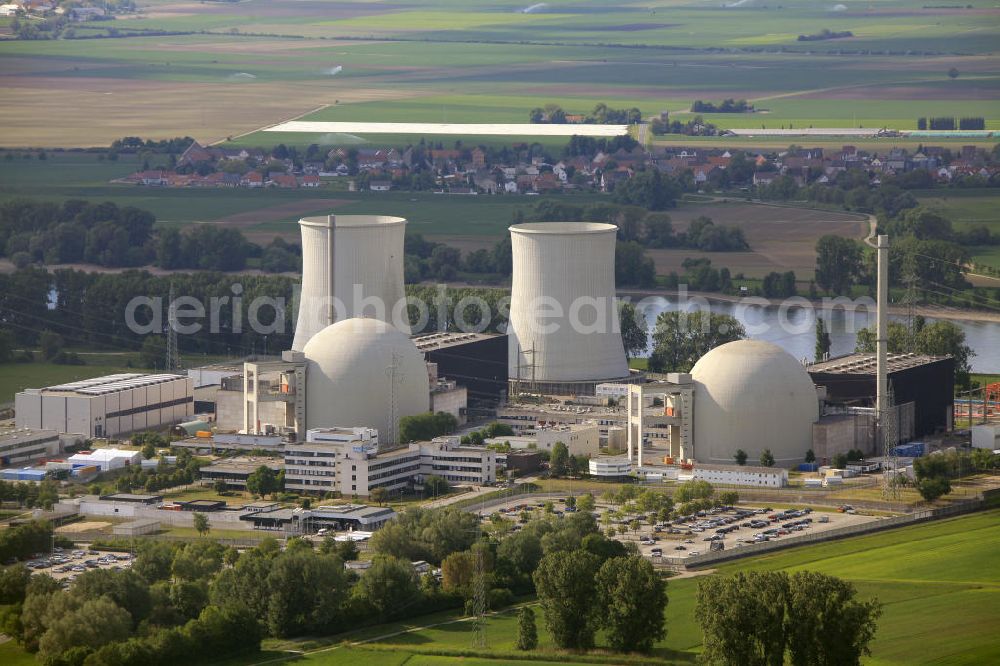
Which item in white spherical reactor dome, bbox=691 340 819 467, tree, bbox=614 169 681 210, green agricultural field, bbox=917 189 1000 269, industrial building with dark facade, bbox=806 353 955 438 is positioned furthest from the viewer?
tree, bbox=614 169 681 210

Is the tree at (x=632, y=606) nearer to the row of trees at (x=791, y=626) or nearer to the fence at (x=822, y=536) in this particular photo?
the row of trees at (x=791, y=626)

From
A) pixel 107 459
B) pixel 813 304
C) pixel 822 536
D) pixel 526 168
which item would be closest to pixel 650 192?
pixel 526 168

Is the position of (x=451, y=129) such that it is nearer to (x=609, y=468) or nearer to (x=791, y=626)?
(x=609, y=468)

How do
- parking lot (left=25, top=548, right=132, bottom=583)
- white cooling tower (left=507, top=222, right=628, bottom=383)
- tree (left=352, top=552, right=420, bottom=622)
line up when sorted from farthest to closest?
1. white cooling tower (left=507, top=222, right=628, bottom=383)
2. parking lot (left=25, top=548, right=132, bottom=583)
3. tree (left=352, top=552, right=420, bottom=622)

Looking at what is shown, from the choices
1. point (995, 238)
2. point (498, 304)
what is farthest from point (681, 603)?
point (995, 238)

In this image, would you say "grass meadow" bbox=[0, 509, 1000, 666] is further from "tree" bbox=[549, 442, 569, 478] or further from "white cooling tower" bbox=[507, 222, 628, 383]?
"white cooling tower" bbox=[507, 222, 628, 383]

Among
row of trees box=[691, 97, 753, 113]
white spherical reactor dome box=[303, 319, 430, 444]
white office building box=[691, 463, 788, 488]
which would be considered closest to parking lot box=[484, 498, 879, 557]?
white office building box=[691, 463, 788, 488]

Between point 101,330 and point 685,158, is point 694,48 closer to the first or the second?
point 685,158

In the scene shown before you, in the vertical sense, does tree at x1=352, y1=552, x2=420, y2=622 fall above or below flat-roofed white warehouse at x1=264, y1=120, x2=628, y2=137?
below
